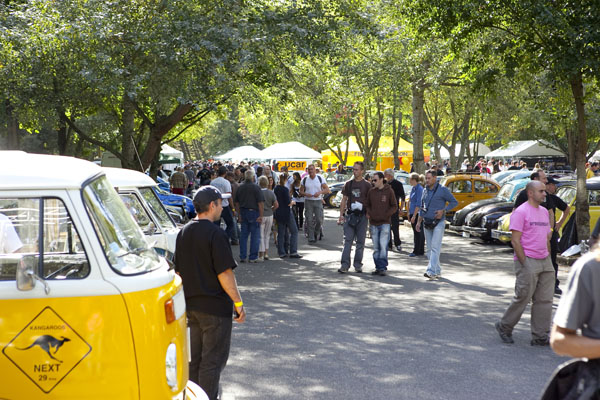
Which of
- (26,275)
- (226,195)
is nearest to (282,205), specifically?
(226,195)

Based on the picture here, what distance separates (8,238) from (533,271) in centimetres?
556

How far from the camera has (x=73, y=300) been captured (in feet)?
13.7

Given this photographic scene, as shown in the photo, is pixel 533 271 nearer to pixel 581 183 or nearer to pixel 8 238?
pixel 8 238

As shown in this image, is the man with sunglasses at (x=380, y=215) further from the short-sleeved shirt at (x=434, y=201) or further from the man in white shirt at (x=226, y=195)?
the man in white shirt at (x=226, y=195)

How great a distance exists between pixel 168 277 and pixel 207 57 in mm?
11851

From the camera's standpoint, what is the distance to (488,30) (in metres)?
17.0

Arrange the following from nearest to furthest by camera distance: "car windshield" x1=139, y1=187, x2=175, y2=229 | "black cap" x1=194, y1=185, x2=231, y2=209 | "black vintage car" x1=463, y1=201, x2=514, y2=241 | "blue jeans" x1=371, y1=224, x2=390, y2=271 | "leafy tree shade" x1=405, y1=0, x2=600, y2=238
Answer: "black cap" x1=194, y1=185, x2=231, y2=209 → "car windshield" x1=139, y1=187, x2=175, y2=229 → "blue jeans" x1=371, y1=224, x2=390, y2=271 → "leafy tree shade" x1=405, y1=0, x2=600, y2=238 → "black vintage car" x1=463, y1=201, x2=514, y2=241

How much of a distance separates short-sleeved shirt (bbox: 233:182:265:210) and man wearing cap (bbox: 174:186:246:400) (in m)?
9.34

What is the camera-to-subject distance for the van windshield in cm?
439

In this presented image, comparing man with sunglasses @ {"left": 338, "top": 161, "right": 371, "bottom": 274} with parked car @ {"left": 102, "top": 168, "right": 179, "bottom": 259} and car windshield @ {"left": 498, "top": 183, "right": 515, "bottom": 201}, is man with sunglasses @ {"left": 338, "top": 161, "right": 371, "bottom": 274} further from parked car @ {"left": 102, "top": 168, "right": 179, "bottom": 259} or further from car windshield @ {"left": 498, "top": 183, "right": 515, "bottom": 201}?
car windshield @ {"left": 498, "top": 183, "right": 515, "bottom": 201}

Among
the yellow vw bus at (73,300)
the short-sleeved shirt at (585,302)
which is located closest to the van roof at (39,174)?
the yellow vw bus at (73,300)

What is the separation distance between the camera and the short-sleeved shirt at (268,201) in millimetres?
15406

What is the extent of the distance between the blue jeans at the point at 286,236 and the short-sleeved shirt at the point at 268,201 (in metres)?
0.46

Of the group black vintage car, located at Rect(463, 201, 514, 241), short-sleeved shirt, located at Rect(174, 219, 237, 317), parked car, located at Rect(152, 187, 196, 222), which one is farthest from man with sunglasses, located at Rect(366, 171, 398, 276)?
parked car, located at Rect(152, 187, 196, 222)
